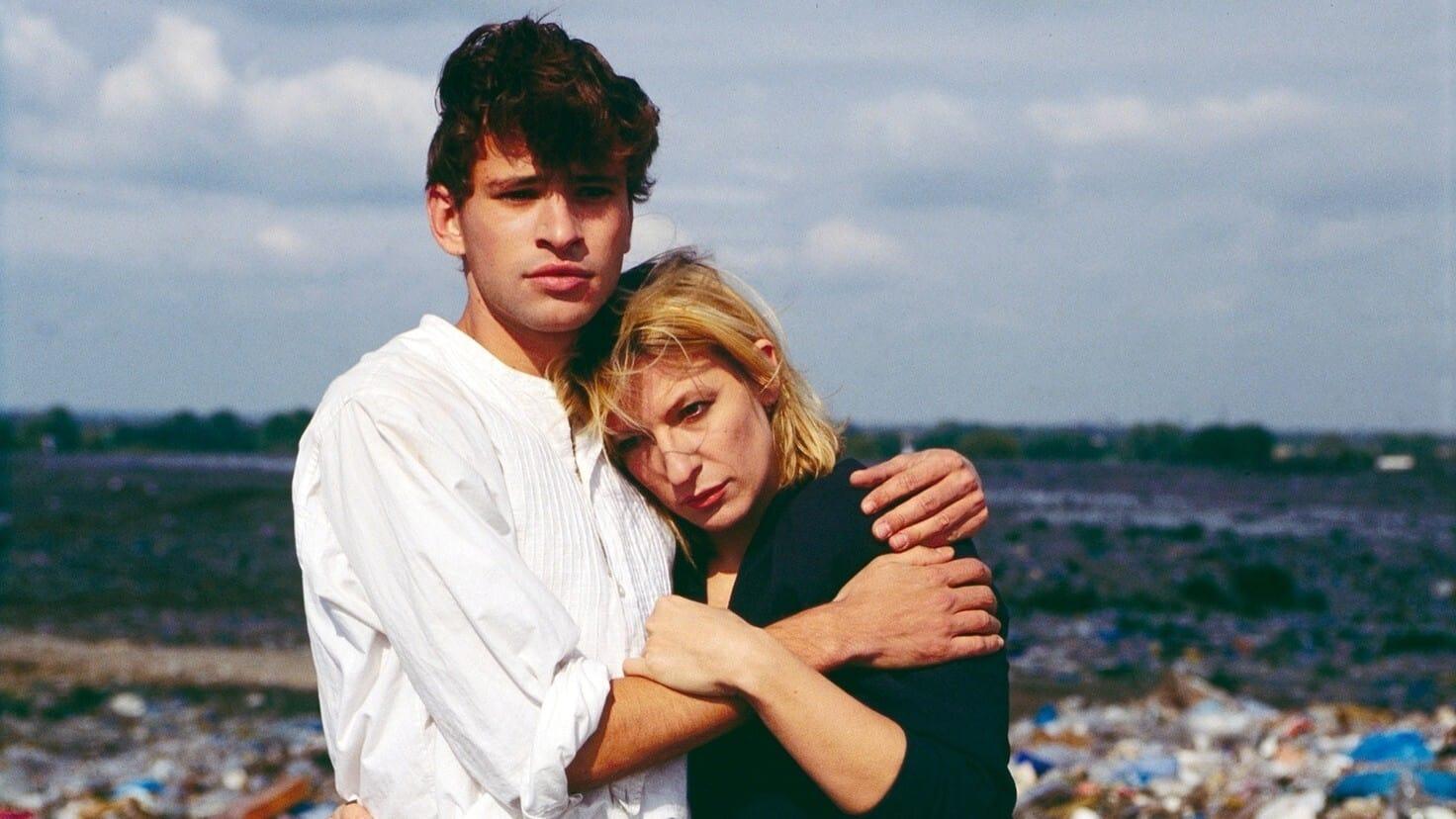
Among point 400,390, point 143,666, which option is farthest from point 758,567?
point 143,666

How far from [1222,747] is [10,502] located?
29578 millimetres

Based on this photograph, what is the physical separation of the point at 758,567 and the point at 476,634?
31.4 inches

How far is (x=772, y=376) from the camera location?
327 cm

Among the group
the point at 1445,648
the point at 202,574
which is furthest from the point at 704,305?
the point at 202,574

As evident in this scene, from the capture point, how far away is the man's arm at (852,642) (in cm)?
267

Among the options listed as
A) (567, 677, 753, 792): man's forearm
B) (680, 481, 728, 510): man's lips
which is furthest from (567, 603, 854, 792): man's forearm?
(680, 481, 728, 510): man's lips

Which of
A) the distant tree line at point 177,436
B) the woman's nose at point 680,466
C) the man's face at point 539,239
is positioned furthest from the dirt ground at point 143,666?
the distant tree line at point 177,436

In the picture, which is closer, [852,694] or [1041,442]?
[852,694]

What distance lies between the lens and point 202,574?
65.9ft

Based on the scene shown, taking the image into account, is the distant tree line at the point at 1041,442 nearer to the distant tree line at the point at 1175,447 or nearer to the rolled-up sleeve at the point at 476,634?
the distant tree line at the point at 1175,447

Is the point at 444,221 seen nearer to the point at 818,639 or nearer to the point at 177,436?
the point at 818,639

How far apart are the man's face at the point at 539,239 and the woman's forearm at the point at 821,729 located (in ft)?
2.60

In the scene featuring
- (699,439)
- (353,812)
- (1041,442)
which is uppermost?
(699,439)

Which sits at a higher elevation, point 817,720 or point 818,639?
point 818,639
